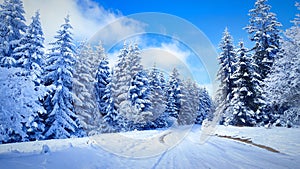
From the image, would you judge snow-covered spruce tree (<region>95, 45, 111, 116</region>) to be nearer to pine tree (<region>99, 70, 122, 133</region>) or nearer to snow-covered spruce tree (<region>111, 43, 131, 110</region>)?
pine tree (<region>99, 70, 122, 133</region>)

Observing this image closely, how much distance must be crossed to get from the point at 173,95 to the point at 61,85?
2760 cm

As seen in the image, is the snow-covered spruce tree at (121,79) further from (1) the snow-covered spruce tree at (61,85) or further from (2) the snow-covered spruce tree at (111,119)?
(1) the snow-covered spruce tree at (61,85)

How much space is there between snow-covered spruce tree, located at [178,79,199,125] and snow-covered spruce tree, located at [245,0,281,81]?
58.9 feet

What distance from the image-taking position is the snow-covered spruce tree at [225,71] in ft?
102

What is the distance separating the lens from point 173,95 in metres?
43.3

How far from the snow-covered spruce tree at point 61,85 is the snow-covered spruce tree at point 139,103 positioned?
→ 23.7ft

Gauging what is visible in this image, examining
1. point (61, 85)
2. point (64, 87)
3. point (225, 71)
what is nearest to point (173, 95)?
point (225, 71)

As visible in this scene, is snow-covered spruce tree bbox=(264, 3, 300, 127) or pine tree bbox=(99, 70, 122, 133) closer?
snow-covered spruce tree bbox=(264, 3, 300, 127)

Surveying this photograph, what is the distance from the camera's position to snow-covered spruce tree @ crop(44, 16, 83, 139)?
1881 cm

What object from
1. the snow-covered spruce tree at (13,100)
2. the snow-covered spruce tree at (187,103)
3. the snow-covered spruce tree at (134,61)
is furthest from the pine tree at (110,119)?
the snow-covered spruce tree at (187,103)

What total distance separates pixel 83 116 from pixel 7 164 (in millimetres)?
17977

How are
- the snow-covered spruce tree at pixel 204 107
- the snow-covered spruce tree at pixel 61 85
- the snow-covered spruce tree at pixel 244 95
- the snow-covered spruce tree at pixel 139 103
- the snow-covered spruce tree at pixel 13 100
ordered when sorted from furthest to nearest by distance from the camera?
1. the snow-covered spruce tree at pixel 204 107
2. the snow-covered spruce tree at pixel 244 95
3. the snow-covered spruce tree at pixel 139 103
4. the snow-covered spruce tree at pixel 61 85
5. the snow-covered spruce tree at pixel 13 100

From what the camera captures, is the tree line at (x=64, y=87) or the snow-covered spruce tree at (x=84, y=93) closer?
the tree line at (x=64, y=87)

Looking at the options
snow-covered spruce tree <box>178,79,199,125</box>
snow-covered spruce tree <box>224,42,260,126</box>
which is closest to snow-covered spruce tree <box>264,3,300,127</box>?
snow-covered spruce tree <box>224,42,260,126</box>
